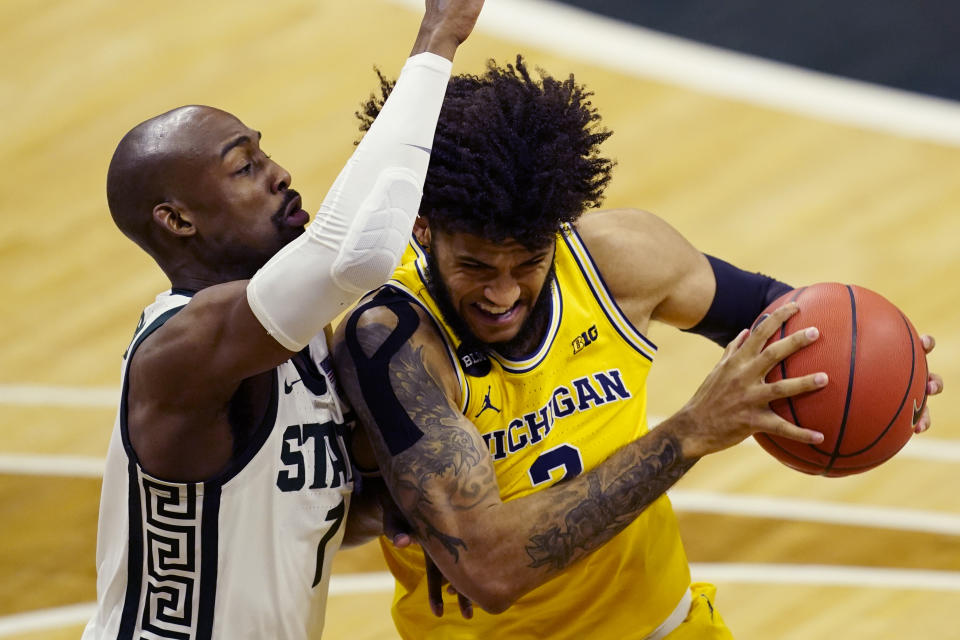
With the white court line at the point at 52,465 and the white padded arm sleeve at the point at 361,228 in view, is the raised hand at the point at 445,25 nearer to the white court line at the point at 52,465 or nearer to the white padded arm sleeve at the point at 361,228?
the white padded arm sleeve at the point at 361,228

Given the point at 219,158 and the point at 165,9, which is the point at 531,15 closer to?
the point at 165,9

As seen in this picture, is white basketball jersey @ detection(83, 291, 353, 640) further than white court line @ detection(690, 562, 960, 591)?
No

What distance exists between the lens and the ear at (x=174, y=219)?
9.35 feet

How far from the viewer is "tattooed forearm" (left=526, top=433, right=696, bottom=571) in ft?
9.25

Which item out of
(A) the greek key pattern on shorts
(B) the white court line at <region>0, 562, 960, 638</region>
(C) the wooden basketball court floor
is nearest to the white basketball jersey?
(A) the greek key pattern on shorts

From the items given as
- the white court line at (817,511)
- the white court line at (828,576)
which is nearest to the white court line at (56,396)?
the white court line at (817,511)

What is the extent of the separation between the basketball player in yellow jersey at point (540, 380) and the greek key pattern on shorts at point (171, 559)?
1.45 ft

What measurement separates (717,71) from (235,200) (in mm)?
4778

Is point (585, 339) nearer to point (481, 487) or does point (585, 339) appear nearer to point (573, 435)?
point (573, 435)

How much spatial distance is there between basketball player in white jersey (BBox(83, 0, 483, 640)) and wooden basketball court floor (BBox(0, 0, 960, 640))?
1.70m

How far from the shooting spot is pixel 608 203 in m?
6.37

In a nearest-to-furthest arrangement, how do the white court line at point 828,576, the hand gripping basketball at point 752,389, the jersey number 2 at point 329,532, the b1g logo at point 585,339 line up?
the hand gripping basketball at point 752,389 < the jersey number 2 at point 329,532 < the b1g logo at point 585,339 < the white court line at point 828,576

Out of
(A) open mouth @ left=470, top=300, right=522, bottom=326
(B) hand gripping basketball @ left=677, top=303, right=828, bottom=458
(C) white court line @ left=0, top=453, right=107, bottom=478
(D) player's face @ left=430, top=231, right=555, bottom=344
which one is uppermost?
(D) player's face @ left=430, top=231, right=555, bottom=344

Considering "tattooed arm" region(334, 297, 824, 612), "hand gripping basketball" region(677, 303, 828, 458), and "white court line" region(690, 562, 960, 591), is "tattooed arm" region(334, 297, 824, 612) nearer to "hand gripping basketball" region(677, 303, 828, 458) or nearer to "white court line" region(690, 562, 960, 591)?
"hand gripping basketball" region(677, 303, 828, 458)
